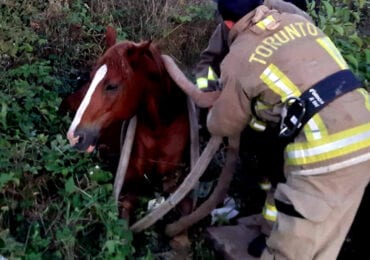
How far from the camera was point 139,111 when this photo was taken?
426 cm

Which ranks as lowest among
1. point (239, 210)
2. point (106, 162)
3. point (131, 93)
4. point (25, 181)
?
point (239, 210)

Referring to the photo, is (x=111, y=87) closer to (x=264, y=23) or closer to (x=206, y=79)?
(x=206, y=79)

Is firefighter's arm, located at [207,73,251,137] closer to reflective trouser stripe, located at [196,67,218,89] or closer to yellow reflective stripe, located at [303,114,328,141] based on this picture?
yellow reflective stripe, located at [303,114,328,141]

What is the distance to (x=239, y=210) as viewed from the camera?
15.5 ft

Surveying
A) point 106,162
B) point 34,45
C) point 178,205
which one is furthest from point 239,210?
point 34,45

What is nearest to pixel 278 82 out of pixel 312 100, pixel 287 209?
pixel 312 100

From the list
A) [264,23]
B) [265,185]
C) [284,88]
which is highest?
[264,23]

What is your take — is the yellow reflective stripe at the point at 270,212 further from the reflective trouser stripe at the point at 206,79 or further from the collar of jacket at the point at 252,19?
the collar of jacket at the point at 252,19

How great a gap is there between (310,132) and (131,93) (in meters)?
1.33

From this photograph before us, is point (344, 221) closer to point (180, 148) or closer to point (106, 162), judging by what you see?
point (180, 148)


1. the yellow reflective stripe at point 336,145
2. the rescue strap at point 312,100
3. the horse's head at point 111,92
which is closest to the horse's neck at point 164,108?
the horse's head at point 111,92

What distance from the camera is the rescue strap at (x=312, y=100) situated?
312 cm

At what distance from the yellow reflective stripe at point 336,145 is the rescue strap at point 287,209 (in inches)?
9.8

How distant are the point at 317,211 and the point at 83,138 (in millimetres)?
1557
